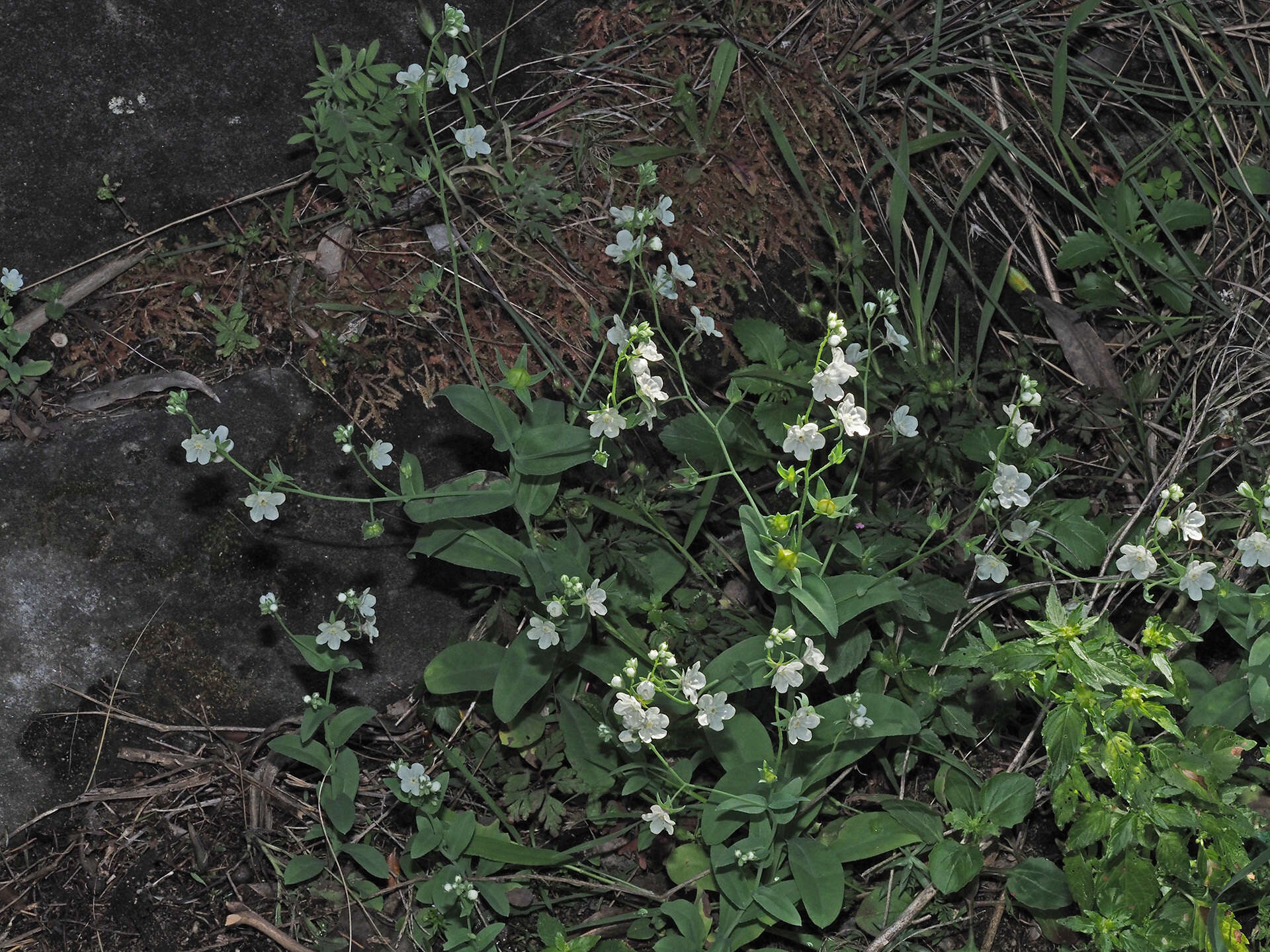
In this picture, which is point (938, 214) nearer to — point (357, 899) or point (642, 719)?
point (642, 719)

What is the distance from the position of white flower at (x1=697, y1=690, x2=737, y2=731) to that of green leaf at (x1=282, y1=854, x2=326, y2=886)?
128cm

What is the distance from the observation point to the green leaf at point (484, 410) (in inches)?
112

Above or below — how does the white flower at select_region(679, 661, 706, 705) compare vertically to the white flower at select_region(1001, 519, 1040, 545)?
below

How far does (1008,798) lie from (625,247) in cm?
201

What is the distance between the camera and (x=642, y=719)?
2.59 metres

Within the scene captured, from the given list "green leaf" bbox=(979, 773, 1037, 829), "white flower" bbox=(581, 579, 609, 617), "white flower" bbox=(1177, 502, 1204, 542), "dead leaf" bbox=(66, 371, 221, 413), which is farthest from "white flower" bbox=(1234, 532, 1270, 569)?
"dead leaf" bbox=(66, 371, 221, 413)

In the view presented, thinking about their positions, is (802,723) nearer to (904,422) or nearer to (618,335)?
(904,422)

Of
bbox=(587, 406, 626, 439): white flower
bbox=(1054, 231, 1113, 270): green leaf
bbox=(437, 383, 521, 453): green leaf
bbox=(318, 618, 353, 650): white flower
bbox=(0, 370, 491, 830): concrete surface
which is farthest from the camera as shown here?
bbox=(1054, 231, 1113, 270): green leaf

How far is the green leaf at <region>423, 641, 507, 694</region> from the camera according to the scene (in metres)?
2.99

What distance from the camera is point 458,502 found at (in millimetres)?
2863

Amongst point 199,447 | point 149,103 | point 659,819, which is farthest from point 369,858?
point 149,103

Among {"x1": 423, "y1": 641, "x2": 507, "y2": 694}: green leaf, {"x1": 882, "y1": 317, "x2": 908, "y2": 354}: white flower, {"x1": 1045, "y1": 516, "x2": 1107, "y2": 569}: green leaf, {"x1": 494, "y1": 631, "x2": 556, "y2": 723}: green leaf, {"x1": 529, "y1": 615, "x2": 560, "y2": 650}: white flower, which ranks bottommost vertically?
{"x1": 423, "y1": 641, "x2": 507, "y2": 694}: green leaf

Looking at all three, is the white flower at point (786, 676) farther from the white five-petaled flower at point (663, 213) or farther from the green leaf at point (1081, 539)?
the white five-petaled flower at point (663, 213)

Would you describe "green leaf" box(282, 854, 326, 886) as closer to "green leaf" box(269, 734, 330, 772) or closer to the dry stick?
the dry stick
